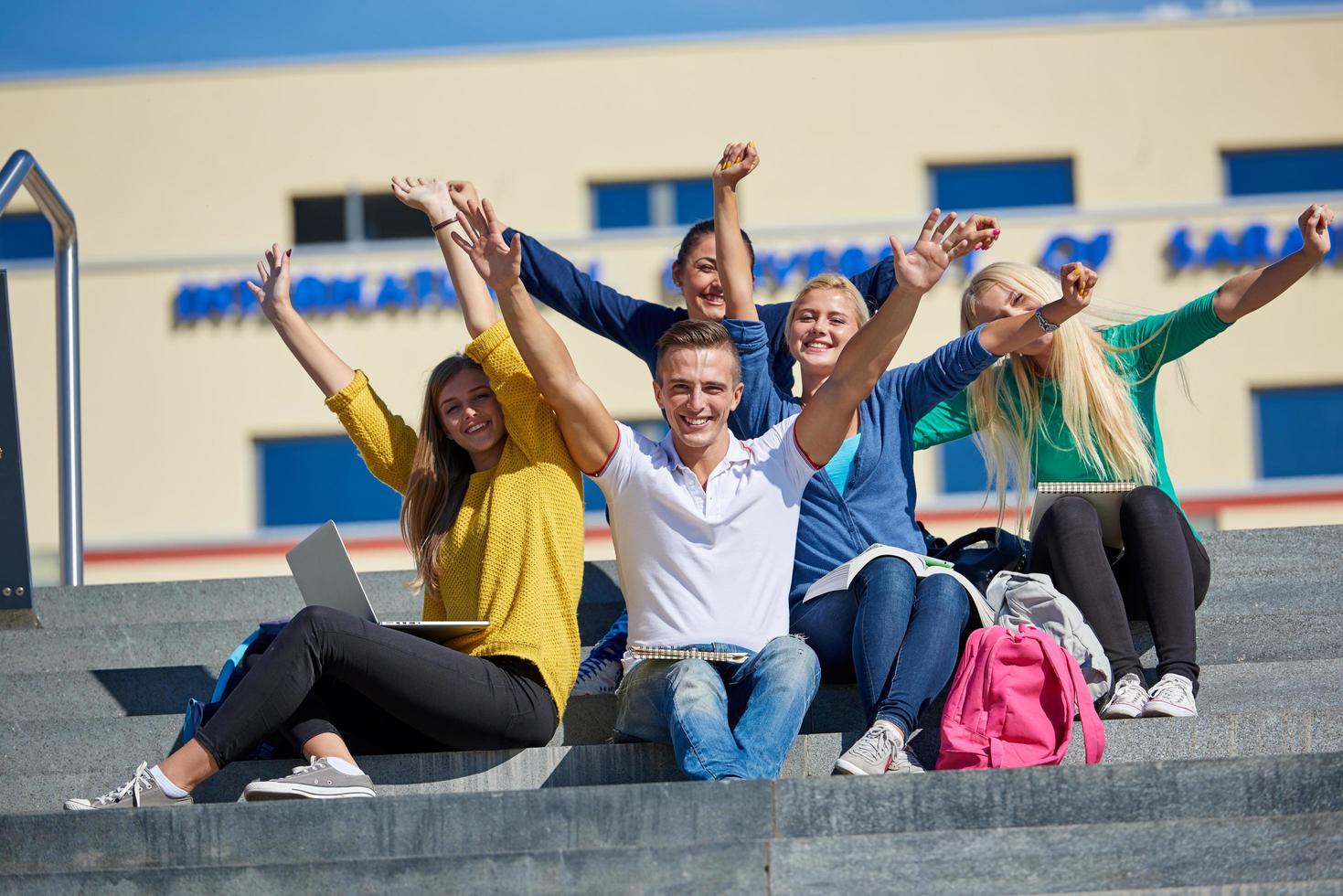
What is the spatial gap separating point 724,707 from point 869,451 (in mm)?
1012

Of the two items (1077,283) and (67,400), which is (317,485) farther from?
(1077,283)

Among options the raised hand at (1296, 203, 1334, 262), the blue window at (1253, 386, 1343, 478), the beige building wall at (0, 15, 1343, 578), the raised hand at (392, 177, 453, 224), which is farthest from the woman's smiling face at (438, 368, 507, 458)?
the blue window at (1253, 386, 1343, 478)

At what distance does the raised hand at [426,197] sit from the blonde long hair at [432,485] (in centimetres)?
50

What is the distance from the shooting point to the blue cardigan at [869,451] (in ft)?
13.7

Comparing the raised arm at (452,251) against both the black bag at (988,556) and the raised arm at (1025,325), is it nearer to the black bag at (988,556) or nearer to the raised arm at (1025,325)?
the raised arm at (1025,325)

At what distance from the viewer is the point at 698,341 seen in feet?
12.8

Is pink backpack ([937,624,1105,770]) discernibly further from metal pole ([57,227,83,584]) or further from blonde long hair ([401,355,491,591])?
metal pole ([57,227,83,584])

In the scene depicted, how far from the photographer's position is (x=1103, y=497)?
14.1 ft

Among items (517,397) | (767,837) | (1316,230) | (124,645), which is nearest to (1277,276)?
(1316,230)

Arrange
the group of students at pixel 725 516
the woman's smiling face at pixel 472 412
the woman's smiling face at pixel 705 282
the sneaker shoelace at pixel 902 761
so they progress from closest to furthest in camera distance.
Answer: the sneaker shoelace at pixel 902 761
the group of students at pixel 725 516
the woman's smiling face at pixel 472 412
the woman's smiling face at pixel 705 282

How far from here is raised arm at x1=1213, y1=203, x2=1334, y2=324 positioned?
425cm

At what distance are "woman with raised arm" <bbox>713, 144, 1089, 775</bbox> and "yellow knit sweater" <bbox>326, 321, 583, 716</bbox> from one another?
58 cm

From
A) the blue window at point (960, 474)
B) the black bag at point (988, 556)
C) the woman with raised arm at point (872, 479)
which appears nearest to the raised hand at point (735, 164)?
the woman with raised arm at point (872, 479)

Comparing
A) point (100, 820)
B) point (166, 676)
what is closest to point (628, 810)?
point (100, 820)
